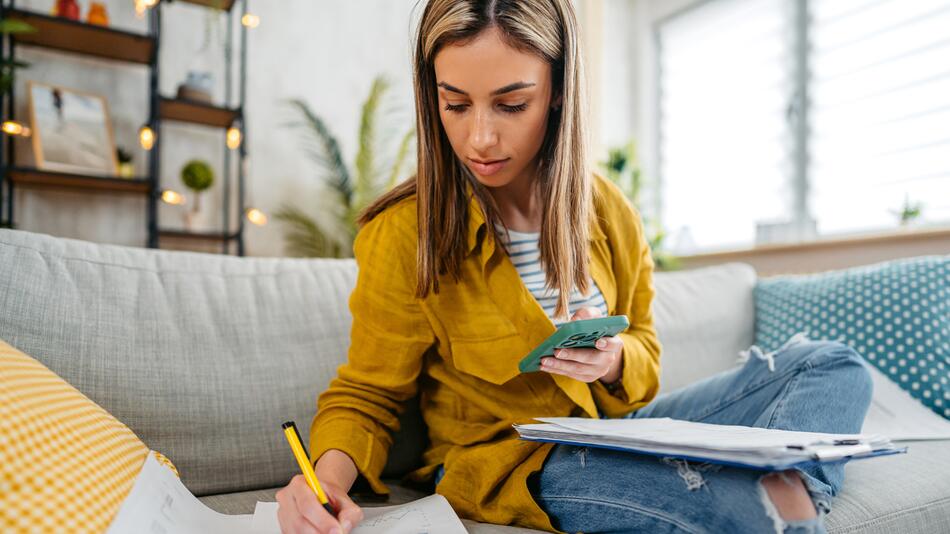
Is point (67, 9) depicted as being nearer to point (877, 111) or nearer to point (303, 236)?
point (303, 236)

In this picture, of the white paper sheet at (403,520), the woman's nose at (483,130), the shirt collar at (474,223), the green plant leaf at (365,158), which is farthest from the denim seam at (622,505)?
the green plant leaf at (365,158)

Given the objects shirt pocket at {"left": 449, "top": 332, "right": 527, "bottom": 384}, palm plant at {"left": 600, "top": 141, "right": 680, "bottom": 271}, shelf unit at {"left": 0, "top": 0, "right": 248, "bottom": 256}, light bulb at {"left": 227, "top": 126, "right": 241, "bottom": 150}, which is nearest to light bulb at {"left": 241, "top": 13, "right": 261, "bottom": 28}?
shelf unit at {"left": 0, "top": 0, "right": 248, "bottom": 256}

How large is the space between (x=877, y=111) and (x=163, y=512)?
2.96 m

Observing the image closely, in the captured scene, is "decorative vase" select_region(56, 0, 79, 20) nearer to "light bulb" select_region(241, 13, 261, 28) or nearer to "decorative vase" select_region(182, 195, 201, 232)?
"light bulb" select_region(241, 13, 261, 28)

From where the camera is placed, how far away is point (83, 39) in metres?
2.36

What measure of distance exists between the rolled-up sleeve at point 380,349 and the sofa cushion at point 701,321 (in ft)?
2.55

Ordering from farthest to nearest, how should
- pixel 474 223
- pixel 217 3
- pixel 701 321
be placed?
pixel 217 3, pixel 701 321, pixel 474 223

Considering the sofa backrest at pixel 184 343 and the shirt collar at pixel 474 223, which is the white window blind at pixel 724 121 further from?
the sofa backrest at pixel 184 343

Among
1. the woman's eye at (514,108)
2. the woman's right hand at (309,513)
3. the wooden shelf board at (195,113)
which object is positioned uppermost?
the wooden shelf board at (195,113)

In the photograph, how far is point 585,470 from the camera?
0.72 meters

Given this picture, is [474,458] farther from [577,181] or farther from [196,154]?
[196,154]

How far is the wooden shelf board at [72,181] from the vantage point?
7.27 feet

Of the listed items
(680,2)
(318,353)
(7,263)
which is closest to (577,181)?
(318,353)

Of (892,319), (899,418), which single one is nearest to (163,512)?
(899,418)
